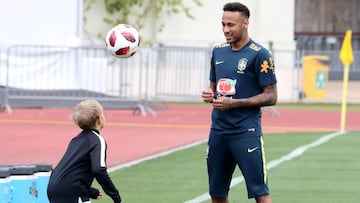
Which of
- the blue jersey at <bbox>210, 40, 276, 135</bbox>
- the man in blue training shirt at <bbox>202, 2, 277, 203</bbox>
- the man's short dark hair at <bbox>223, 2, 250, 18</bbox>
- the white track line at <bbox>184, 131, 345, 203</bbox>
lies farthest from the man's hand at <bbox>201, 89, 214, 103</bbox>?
the white track line at <bbox>184, 131, 345, 203</bbox>

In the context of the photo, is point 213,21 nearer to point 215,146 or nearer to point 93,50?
point 93,50

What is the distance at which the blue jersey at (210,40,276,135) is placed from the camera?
9266 millimetres

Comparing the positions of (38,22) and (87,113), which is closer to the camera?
(87,113)

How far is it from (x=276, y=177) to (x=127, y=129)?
7.64 meters

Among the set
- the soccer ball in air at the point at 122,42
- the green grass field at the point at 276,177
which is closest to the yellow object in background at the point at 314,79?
the green grass field at the point at 276,177

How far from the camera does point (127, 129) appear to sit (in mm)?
21453

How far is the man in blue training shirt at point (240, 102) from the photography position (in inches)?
365

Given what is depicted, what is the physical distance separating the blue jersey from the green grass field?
9.30 ft

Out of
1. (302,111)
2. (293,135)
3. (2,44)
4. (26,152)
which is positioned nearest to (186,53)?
(302,111)

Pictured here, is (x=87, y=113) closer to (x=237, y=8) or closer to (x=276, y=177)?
(x=237, y=8)

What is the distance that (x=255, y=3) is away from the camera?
112 ft

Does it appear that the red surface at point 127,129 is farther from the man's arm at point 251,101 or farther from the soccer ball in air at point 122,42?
the man's arm at point 251,101

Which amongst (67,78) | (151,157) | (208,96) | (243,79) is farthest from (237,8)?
(67,78)

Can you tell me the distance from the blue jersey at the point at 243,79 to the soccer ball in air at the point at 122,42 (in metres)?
1.59
